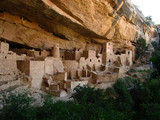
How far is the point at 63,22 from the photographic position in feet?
42.5

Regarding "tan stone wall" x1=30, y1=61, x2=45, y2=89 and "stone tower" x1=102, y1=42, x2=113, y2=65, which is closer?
"tan stone wall" x1=30, y1=61, x2=45, y2=89

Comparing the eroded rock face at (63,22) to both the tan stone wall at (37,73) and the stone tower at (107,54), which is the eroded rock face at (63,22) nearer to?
the stone tower at (107,54)

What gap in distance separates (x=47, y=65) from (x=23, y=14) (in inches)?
204

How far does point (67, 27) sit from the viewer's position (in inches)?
566

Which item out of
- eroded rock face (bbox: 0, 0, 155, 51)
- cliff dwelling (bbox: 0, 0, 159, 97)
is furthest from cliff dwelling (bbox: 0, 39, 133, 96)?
eroded rock face (bbox: 0, 0, 155, 51)

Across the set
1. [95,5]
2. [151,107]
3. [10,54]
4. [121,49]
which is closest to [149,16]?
[121,49]

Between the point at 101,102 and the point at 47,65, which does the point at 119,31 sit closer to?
the point at 47,65

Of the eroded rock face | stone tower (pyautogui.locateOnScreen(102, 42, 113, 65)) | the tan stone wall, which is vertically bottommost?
the tan stone wall

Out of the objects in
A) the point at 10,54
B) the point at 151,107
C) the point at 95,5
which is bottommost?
the point at 151,107

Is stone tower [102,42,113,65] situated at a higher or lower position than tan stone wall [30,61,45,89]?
higher

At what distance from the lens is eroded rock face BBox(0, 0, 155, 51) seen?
1074 centimetres

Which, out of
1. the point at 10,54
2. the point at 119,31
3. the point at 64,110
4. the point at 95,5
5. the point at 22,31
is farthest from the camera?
the point at 119,31

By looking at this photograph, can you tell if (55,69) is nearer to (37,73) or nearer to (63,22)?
(37,73)

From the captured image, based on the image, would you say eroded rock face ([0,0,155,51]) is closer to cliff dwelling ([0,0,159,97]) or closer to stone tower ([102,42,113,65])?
cliff dwelling ([0,0,159,97])
